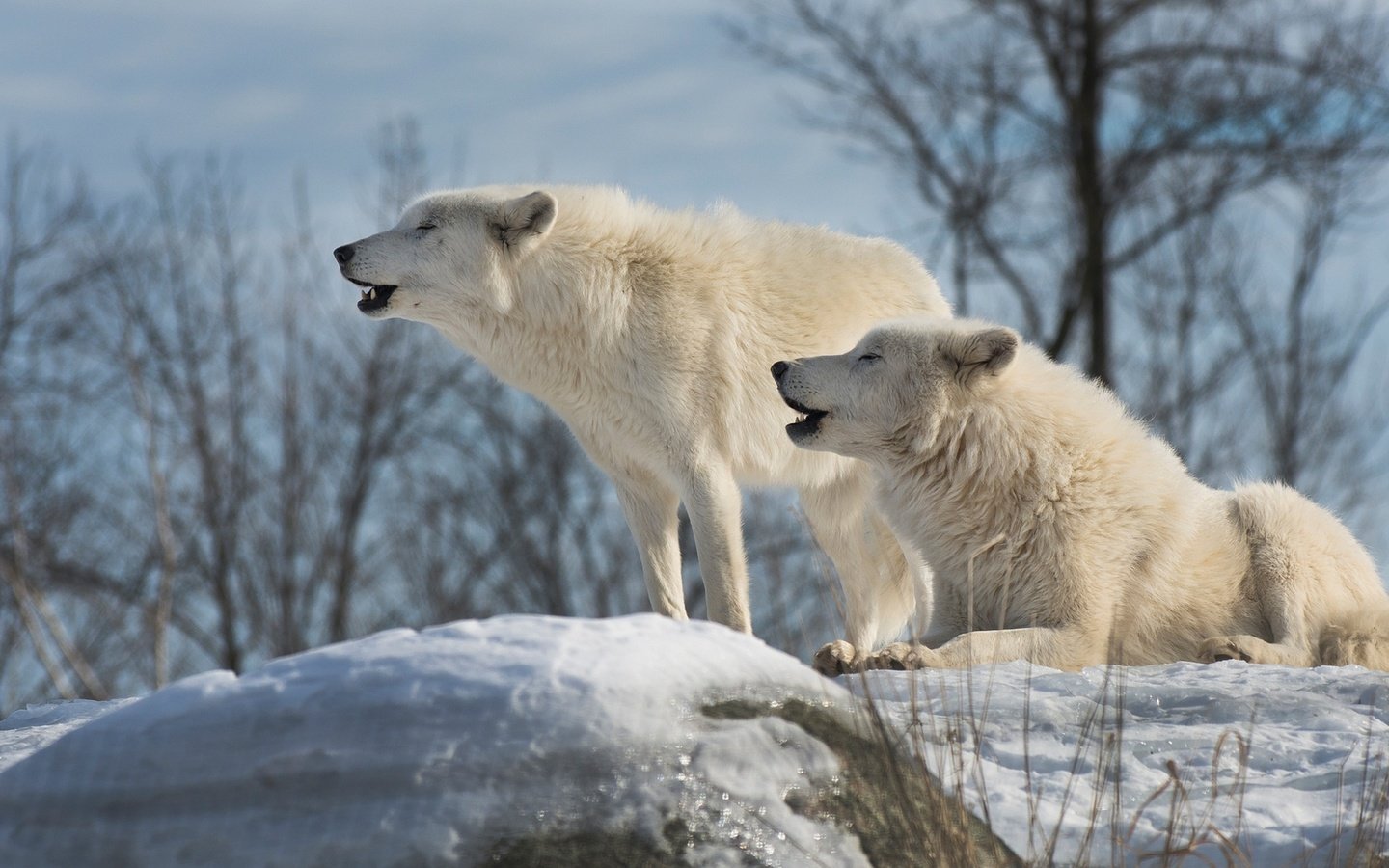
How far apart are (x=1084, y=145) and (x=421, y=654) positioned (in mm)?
16657

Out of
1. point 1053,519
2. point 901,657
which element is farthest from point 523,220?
point 901,657

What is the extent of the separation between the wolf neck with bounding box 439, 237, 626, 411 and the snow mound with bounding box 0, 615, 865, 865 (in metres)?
3.50

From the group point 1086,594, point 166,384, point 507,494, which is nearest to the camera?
point 1086,594

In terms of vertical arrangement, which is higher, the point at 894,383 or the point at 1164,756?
the point at 894,383

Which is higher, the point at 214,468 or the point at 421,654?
the point at 421,654

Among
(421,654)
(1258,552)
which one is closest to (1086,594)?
(1258,552)

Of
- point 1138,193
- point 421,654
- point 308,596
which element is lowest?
point 308,596

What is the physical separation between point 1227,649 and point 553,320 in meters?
3.26

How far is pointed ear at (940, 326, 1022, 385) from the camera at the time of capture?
5.29 m

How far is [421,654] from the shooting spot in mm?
3145

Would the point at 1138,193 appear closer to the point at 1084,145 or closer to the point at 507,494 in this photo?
the point at 1084,145

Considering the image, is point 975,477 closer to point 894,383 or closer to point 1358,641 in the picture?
point 894,383

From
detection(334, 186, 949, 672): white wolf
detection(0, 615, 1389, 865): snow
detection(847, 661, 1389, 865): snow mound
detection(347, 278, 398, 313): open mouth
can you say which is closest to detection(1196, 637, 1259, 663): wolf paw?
detection(847, 661, 1389, 865): snow mound

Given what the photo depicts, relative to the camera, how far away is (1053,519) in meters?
5.24
